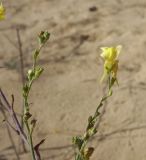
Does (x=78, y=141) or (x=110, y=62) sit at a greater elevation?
(x=110, y=62)

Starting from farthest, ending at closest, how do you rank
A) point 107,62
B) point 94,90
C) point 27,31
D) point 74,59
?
point 27,31 < point 74,59 < point 94,90 < point 107,62

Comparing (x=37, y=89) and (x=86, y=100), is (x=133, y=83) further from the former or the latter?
(x=37, y=89)

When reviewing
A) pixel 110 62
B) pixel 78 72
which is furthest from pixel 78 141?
pixel 78 72

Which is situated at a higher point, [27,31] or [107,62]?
[107,62]

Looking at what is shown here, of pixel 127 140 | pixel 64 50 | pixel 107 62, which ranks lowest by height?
pixel 127 140

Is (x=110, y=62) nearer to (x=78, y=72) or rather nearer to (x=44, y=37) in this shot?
(x=44, y=37)

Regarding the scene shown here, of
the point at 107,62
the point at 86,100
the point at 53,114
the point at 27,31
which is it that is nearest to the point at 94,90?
the point at 86,100

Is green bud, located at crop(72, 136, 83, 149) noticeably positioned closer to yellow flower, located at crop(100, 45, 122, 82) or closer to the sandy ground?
yellow flower, located at crop(100, 45, 122, 82)

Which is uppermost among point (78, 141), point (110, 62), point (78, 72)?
point (110, 62)

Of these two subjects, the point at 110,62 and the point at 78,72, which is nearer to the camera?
the point at 110,62
